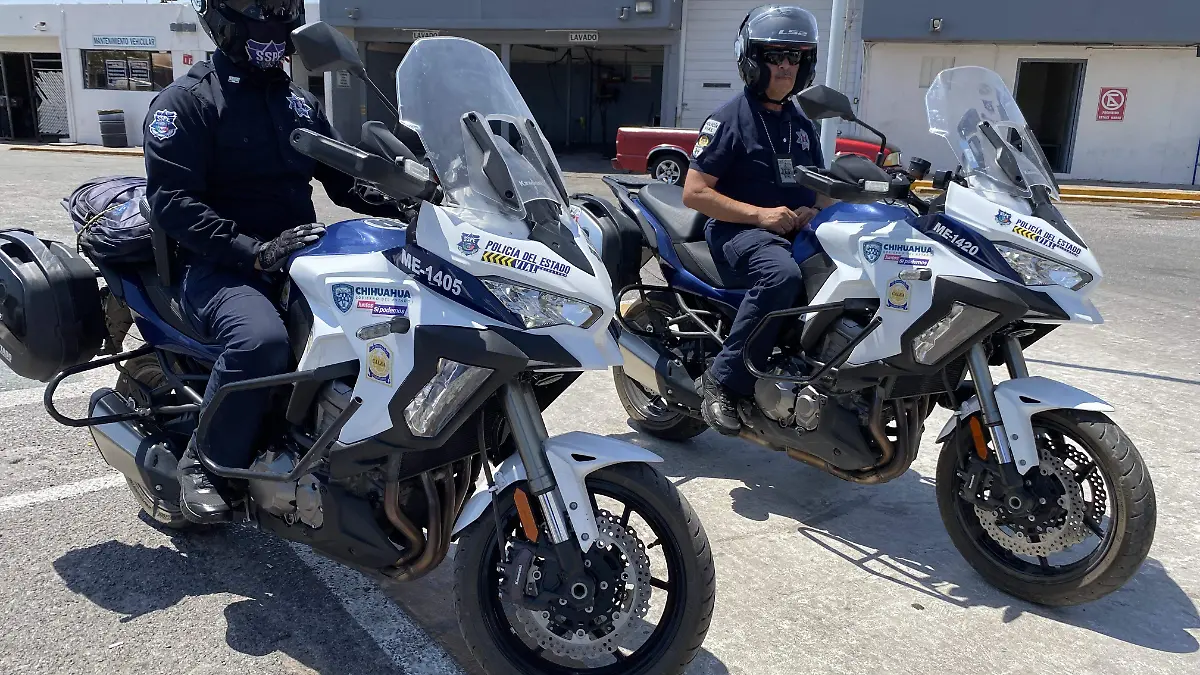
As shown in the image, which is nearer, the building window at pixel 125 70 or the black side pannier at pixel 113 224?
the black side pannier at pixel 113 224

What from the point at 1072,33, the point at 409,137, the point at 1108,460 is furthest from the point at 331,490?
the point at 1072,33

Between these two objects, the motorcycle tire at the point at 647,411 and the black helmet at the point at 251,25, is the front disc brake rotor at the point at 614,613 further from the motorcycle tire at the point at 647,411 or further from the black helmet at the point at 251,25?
the motorcycle tire at the point at 647,411

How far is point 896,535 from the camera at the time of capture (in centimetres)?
407

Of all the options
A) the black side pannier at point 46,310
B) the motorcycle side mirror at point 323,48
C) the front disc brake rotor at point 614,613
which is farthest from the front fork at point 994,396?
the black side pannier at point 46,310

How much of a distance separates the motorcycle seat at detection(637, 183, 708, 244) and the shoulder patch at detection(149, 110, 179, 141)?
8.09 ft

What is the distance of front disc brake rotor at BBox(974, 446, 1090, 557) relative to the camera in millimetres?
3316

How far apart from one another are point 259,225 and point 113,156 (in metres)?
24.4

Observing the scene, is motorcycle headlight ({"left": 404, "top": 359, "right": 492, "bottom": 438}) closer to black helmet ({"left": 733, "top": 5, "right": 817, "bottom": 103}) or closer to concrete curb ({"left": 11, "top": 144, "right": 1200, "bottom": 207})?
black helmet ({"left": 733, "top": 5, "right": 817, "bottom": 103})

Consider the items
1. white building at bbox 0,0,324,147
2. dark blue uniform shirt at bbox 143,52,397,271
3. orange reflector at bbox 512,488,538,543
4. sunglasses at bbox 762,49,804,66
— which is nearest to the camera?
orange reflector at bbox 512,488,538,543

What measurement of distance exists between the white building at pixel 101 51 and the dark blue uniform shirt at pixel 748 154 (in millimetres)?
25728

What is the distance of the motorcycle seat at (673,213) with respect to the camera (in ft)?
15.6

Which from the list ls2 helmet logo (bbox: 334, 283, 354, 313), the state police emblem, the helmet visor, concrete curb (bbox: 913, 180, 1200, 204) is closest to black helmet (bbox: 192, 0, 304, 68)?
the helmet visor

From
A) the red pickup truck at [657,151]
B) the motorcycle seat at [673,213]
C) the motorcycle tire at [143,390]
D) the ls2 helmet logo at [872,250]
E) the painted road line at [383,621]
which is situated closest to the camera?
the painted road line at [383,621]

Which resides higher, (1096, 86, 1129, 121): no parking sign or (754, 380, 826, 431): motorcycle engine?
(1096, 86, 1129, 121): no parking sign
